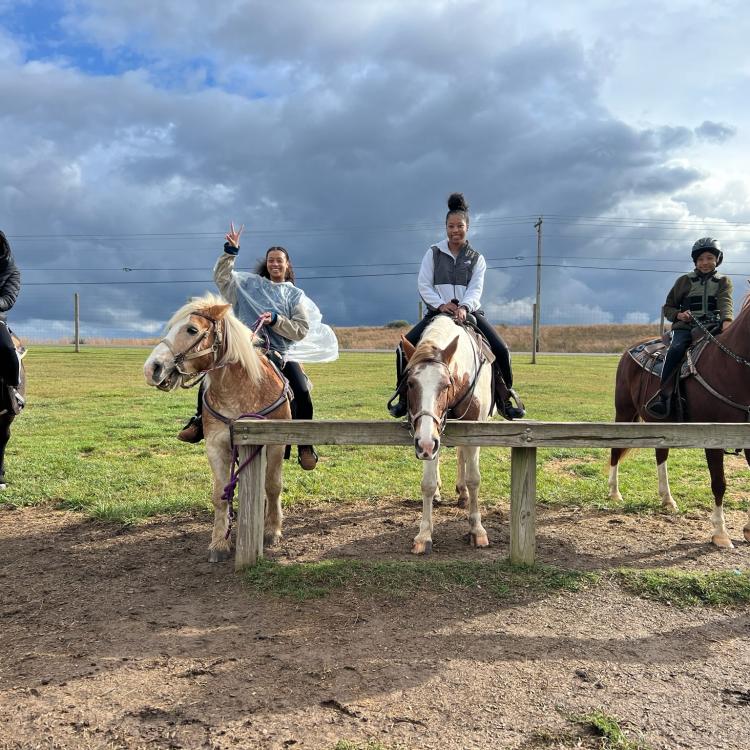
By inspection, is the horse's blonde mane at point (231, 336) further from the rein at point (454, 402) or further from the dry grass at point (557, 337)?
the dry grass at point (557, 337)

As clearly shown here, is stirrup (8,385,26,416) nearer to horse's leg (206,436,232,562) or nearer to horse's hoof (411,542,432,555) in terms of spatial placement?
horse's leg (206,436,232,562)

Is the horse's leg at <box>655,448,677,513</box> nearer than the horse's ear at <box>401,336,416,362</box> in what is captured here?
No

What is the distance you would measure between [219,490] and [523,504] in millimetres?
2453

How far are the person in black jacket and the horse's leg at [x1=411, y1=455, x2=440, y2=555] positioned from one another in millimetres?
4784

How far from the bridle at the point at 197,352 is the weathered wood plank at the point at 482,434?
0.50m

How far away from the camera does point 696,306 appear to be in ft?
21.0

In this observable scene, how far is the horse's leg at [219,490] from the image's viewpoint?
15.8 feet

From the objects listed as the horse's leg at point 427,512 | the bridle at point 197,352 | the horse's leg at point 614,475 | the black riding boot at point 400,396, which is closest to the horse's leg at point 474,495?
the horse's leg at point 427,512

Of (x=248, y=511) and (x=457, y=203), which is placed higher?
(x=457, y=203)

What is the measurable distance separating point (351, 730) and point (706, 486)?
6482mm

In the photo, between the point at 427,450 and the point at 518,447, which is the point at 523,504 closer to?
the point at 518,447

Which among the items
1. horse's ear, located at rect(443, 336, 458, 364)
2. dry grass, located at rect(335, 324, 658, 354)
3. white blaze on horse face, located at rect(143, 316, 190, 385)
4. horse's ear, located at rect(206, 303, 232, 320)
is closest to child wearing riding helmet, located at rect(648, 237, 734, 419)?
horse's ear, located at rect(443, 336, 458, 364)

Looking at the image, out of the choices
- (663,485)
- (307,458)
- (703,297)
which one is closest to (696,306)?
(703,297)

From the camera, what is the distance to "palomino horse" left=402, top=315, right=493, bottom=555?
4.06m
